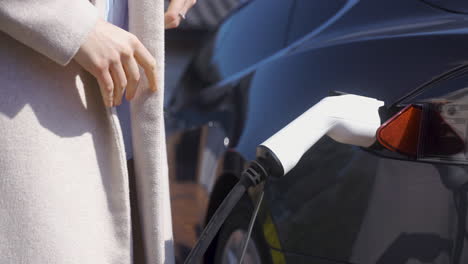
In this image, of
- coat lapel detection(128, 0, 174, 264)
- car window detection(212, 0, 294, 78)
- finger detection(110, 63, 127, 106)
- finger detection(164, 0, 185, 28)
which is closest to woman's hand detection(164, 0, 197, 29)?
finger detection(164, 0, 185, 28)

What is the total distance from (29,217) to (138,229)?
1.00 ft

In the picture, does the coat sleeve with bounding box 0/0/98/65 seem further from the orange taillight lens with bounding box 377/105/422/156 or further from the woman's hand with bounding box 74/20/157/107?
the orange taillight lens with bounding box 377/105/422/156

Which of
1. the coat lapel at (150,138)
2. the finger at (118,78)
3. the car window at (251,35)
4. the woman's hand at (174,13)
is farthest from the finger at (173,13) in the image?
the car window at (251,35)

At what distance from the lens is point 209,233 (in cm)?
124

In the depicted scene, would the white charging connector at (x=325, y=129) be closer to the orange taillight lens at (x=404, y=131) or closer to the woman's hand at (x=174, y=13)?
the orange taillight lens at (x=404, y=131)

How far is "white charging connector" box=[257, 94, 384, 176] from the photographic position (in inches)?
49.5

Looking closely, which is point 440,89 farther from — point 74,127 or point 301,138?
point 74,127

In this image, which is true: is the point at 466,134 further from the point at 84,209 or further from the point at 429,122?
the point at 84,209

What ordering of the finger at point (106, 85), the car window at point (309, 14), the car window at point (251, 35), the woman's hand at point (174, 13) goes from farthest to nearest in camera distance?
1. the car window at point (251, 35)
2. the car window at point (309, 14)
3. the woman's hand at point (174, 13)
4. the finger at point (106, 85)

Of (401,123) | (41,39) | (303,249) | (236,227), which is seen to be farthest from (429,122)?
(236,227)

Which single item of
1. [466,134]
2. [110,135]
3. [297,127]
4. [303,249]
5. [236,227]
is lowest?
[236,227]

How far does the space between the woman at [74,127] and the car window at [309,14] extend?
30.8 inches

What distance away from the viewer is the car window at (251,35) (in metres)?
2.34

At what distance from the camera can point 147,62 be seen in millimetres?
1283
